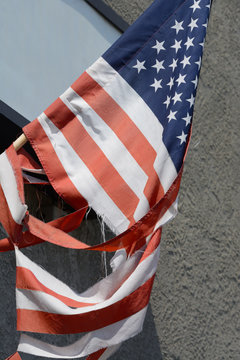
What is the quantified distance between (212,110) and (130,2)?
3.82ft

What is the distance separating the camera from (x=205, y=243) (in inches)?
259

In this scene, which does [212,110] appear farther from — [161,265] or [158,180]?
[158,180]

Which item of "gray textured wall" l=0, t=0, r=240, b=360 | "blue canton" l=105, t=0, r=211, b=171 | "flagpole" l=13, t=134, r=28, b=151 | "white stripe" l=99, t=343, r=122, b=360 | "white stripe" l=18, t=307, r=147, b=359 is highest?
"flagpole" l=13, t=134, r=28, b=151

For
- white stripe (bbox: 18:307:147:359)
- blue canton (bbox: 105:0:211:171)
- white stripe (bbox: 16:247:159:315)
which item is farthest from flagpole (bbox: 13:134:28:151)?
white stripe (bbox: 18:307:147:359)

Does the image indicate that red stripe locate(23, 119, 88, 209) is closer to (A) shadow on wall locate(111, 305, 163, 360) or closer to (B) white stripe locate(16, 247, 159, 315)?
(B) white stripe locate(16, 247, 159, 315)

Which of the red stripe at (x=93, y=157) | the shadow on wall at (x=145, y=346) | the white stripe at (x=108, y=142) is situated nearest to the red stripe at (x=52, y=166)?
the red stripe at (x=93, y=157)

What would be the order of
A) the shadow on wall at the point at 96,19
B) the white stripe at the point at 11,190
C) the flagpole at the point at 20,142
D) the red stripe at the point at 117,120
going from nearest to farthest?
the white stripe at the point at 11,190
the flagpole at the point at 20,142
the red stripe at the point at 117,120
the shadow on wall at the point at 96,19

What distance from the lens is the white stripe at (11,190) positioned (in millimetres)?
4406

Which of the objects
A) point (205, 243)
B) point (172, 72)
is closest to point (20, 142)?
point (172, 72)

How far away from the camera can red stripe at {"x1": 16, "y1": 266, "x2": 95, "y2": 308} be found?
4.22m

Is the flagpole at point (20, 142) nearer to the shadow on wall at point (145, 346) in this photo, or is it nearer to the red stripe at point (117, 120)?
the red stripe at point (117, 120)

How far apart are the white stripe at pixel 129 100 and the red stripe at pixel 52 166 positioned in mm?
451

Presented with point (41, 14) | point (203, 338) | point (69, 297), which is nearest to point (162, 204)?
point (69, 297)

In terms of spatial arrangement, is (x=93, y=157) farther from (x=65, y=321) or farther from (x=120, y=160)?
(x=65, y=321)
